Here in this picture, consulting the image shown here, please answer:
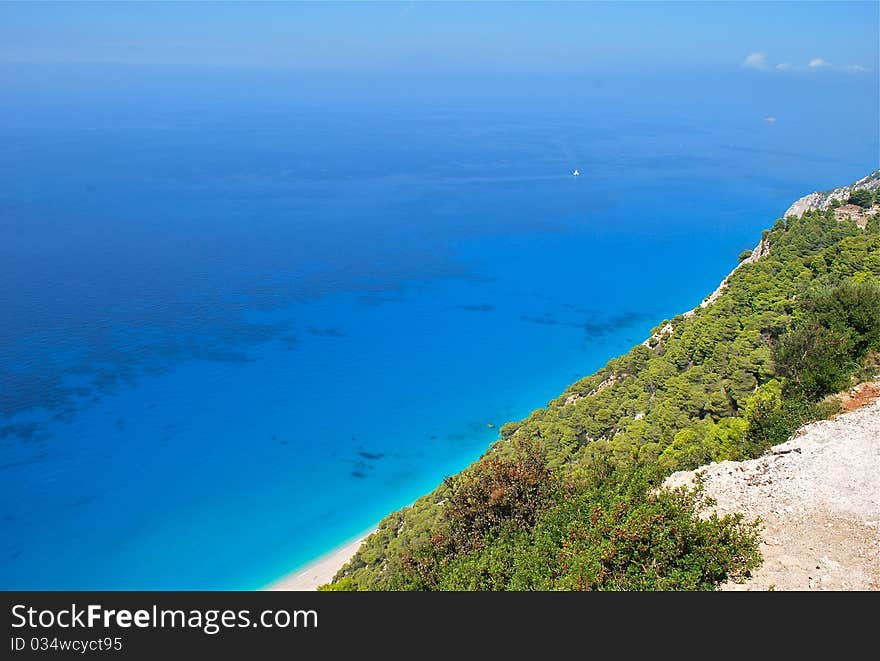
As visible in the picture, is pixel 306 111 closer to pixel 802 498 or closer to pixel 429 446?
pixel 429 446

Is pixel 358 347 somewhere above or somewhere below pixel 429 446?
above

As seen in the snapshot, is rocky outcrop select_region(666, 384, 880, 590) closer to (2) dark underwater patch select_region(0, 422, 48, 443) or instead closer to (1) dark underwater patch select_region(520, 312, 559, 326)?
(2) dark underwater patch select_region(0, 422, 48, 443)

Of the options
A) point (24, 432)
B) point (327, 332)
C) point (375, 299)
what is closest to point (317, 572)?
point (24, 432)

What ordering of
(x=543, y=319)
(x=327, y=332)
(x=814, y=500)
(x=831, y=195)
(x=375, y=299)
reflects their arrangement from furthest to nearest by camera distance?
(x=831, y=195) → (x=375, y=299) → (x=543, y=319) → (x=327, y=332) → (x=814, y=500)

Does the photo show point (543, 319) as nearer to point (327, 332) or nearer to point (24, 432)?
point (327, 332)

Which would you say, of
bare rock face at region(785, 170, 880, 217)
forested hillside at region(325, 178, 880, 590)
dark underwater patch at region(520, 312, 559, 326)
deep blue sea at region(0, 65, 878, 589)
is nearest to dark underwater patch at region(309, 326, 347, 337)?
deep blue sea at region(0, 65, 878, 589)
